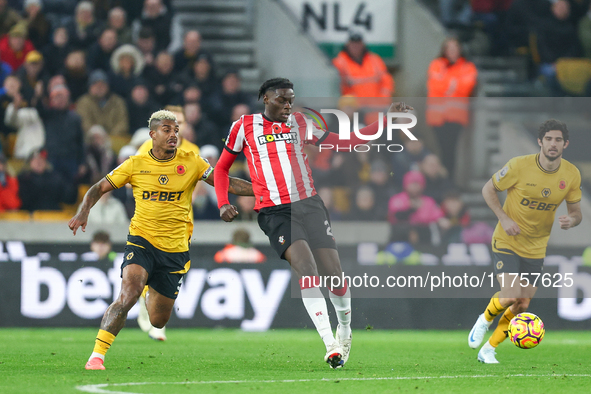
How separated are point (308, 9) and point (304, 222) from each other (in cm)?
958

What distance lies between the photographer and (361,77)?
14.6 m

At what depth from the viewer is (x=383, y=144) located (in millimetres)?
12547

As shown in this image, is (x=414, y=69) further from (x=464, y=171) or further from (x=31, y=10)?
(x=31, y=10)

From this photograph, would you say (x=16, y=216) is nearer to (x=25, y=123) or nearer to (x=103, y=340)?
(x=25, y=123)

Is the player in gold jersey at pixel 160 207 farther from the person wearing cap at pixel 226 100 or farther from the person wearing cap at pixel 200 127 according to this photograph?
the person wearing cap at pixel 226 100

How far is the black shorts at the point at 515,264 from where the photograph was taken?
8.77 meters

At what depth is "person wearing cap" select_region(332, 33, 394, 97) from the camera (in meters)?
14.5

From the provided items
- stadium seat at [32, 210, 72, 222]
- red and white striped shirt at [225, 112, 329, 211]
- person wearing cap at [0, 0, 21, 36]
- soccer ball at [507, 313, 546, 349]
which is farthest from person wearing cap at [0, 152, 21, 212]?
soccer ball at [507, 313, 546, 349]

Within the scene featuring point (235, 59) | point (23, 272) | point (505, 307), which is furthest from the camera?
point (235, 59)

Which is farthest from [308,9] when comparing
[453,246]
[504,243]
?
[504,243]

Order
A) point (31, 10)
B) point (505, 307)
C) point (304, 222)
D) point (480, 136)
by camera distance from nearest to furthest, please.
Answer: point (304, 222) → point (505, 307) → point (480, 136) → point (31, 10)

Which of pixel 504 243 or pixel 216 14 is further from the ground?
pixel 216 14

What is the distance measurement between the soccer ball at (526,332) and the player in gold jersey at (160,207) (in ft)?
8.53

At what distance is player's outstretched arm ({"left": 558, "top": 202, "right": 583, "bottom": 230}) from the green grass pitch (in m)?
1.27
